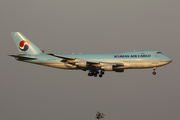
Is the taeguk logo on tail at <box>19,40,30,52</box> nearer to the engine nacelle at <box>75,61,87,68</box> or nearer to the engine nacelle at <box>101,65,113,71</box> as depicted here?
the engine nacelle at <box>75,61,87,68</box>

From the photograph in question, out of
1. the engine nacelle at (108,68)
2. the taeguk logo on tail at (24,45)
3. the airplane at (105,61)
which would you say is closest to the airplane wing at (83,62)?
the airplane at (105,61)

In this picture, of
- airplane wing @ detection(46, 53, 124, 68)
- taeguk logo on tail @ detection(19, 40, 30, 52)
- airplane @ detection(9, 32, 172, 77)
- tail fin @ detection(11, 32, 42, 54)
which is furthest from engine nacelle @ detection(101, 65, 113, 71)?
taeguk logo on tail @ detection(19, 40, 30, 52)

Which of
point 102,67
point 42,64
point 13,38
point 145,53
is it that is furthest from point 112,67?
point 13,38

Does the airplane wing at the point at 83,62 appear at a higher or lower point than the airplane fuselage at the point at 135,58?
lower

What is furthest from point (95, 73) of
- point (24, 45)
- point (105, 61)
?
point (24, 45)

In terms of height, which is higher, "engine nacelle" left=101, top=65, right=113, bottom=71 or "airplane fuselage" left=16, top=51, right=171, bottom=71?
"airplane fuselage" left=16, top=51, right=171, bottom=71

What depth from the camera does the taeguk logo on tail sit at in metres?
85.9

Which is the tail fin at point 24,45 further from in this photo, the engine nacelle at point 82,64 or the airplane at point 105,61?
the engine nacelle at point 82,64

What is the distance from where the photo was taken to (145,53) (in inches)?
3009

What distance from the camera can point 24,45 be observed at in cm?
8619

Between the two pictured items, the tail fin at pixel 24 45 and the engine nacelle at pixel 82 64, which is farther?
the tail fin at pixel 24 45

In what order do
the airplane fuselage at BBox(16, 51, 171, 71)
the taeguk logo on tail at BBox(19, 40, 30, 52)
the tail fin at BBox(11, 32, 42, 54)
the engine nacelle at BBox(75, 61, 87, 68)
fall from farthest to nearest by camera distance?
the taeguk logo on tail at BBox(19, 40, 30, 52) → the tail fin at BBox(11, 32, 42, 54) → the engine nacelle at BBox(75, 61, 87, 68) → the airplane fuselage at BBox(16, 51, 171, 71)

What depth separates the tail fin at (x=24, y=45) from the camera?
281ft

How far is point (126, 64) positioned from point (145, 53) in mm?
5090
